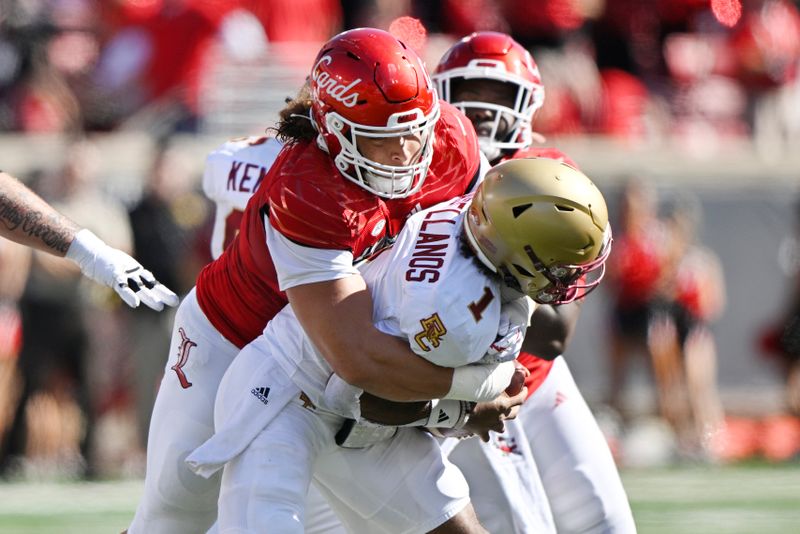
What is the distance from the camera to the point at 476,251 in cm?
349

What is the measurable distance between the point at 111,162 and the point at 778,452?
4.63m

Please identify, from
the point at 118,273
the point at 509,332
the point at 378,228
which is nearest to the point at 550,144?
the point at 118,273

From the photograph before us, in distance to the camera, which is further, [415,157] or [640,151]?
[640,151]

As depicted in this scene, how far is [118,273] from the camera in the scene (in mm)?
4070

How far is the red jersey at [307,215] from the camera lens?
11.4 ft

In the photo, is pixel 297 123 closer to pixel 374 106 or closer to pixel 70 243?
pixel 374 106

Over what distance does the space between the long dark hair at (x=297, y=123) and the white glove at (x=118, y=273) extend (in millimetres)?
605

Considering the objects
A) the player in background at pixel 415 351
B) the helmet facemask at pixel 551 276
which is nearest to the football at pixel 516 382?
the player in background at pixel 415 351

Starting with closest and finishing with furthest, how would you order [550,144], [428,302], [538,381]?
[428,302] → [538,381] → [550,144]

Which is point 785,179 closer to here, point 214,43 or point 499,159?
point 214,43

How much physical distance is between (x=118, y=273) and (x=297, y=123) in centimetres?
72

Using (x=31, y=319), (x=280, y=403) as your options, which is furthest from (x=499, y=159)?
(x=31, y=319)

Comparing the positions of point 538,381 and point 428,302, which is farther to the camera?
point 538,381

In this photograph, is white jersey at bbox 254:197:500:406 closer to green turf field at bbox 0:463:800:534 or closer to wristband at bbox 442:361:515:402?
wristband at bbox 442:361:515:402
